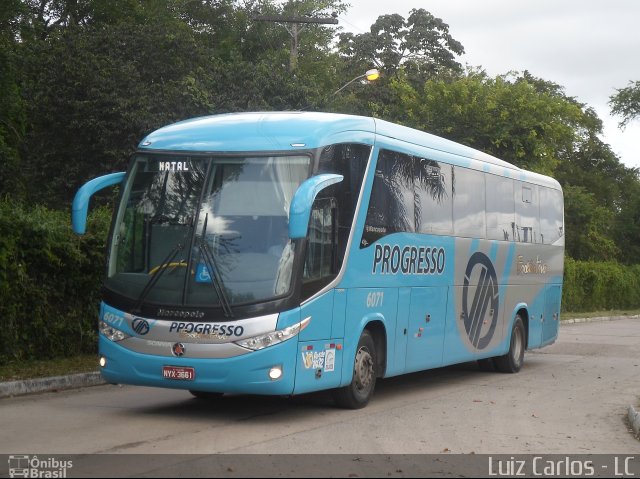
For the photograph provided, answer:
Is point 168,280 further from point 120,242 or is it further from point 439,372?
point 439,372

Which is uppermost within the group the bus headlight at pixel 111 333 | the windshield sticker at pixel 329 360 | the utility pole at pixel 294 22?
the utility pole at pixel 294 22

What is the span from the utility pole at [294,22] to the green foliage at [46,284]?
12.9 metres

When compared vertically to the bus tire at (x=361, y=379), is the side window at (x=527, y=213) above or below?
above

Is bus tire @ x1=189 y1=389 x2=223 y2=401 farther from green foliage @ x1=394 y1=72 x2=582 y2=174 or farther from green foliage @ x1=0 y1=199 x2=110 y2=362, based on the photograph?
green foliage @ x1=394 y1=72 x2=582 y2=174

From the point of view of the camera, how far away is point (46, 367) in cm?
1497

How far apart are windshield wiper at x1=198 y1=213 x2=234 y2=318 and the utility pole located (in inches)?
680

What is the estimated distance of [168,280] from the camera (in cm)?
1137

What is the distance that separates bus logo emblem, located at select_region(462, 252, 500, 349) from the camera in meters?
16.3

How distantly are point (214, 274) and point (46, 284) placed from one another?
534cm

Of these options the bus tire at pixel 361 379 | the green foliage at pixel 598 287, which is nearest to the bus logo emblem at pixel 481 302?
the bus tire at pixel 361 379

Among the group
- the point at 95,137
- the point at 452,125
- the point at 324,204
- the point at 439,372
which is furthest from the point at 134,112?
the point at 324,204

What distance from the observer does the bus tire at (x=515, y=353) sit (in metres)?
18.4

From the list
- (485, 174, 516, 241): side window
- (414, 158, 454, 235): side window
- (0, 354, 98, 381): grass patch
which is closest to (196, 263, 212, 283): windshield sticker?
(0, 354, 98, 381): grass patch

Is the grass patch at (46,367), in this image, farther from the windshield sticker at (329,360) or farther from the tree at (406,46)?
the tree at (406,46)
